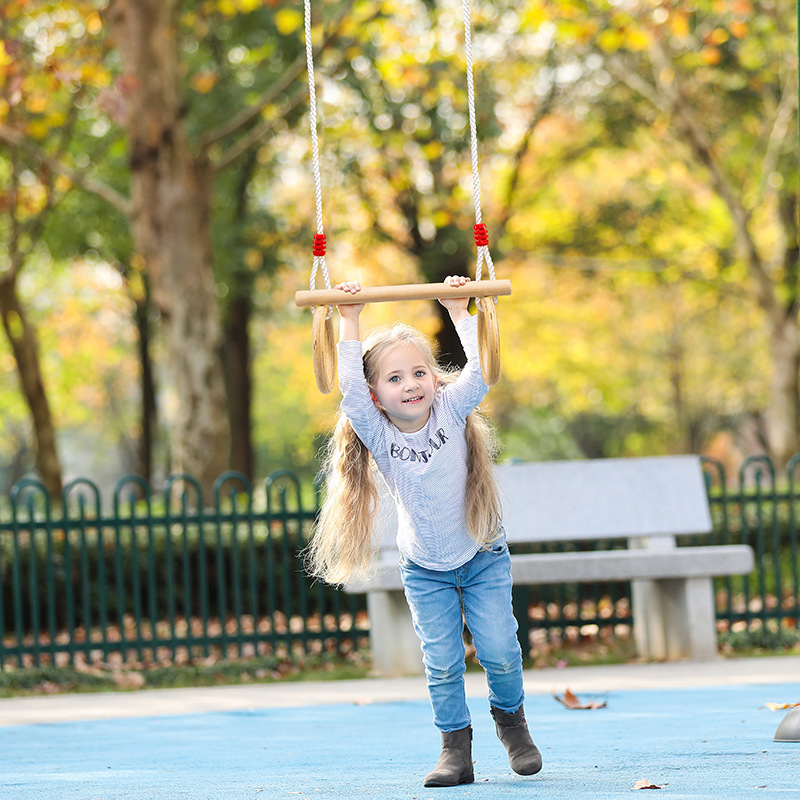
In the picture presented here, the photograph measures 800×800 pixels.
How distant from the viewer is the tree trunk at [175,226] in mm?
10062

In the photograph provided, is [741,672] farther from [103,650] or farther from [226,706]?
[103,650]

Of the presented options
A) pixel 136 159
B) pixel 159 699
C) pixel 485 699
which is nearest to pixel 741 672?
pixel 485 699

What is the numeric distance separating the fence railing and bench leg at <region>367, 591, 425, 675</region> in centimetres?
53

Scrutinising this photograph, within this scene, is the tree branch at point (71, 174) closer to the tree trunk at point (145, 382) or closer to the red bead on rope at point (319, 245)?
the red bead on rope at point (319, 245)

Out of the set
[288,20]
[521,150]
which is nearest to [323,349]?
[288,20]

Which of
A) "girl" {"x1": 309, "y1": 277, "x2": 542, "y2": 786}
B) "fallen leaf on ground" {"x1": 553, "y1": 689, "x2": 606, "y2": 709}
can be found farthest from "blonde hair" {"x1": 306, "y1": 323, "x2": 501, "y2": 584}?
"fallen leaf on ground" {"x1": 553, "y1": 689, "x2": 606, "y2": 709}

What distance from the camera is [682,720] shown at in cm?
476

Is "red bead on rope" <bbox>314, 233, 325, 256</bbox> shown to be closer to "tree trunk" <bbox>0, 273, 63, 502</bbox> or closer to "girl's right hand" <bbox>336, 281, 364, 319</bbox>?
"girl's right hand" <bbox>336, 281, 364, 319</bbox>

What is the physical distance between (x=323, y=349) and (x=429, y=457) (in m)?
0.49

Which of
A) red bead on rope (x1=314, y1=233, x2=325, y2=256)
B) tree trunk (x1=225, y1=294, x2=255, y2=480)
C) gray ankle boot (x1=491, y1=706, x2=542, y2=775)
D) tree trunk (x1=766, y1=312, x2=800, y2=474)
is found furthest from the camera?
tree trunk (x1=225, y1=294, x2=255, y2=480)

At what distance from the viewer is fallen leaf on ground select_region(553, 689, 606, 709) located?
5270 mm

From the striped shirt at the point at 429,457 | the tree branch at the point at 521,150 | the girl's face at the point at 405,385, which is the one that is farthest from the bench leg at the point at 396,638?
the tree branch at the point at 521,150

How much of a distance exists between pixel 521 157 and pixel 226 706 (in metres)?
15.3

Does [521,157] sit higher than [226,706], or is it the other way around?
[521,157]
